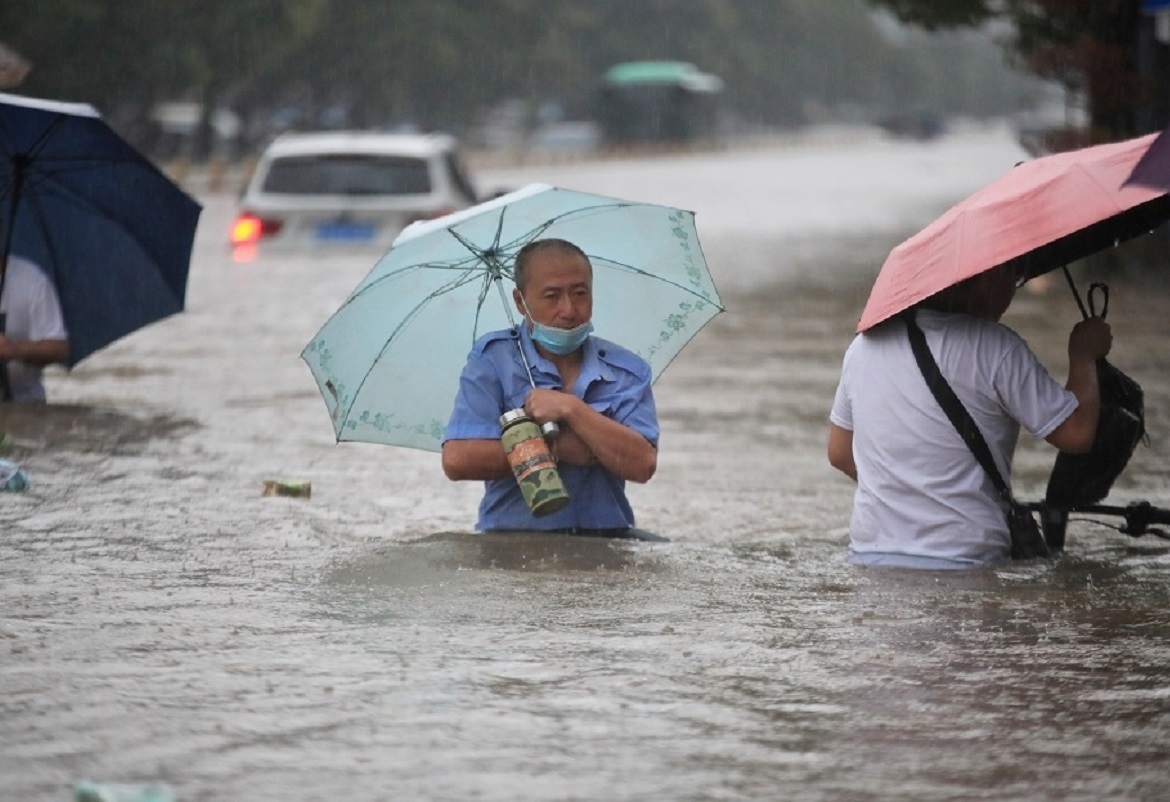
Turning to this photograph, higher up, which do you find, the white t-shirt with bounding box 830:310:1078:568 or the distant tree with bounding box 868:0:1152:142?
the distant tree with bounding box 868:0:1152:142

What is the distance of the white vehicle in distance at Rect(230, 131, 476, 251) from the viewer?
60.2ft

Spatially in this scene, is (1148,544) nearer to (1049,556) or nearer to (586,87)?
(1049,556)

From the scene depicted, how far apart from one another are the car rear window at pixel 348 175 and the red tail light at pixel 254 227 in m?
0.32

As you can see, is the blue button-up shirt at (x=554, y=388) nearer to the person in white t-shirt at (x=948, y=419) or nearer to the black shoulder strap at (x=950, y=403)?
the person in white t-shirt at (x=948, y=419)

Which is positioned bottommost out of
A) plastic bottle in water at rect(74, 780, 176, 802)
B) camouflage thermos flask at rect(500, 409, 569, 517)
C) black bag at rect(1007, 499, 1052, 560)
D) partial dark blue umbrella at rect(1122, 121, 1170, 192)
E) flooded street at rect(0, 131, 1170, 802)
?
plastic bottle in water at rect(74, 780, 176, 802)

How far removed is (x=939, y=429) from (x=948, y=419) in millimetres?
65

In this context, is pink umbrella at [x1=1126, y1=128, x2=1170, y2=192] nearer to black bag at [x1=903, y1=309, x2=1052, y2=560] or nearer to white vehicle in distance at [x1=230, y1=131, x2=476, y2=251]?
black bag at [x1=903, y1=309, x2=1052, y2=560]

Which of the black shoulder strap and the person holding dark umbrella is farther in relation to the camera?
the person holding dark umbrella

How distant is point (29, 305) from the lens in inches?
395

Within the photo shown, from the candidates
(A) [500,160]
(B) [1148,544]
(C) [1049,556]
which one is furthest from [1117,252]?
(A) [500,160]

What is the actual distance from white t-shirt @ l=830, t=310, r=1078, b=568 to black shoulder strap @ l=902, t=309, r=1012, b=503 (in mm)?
22

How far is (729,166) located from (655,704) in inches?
2711

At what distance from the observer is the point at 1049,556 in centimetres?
678

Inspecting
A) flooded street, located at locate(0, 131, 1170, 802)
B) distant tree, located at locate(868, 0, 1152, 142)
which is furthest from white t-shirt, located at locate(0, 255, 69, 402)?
distant tree, located at locate(868, 0, 1152, 142)
